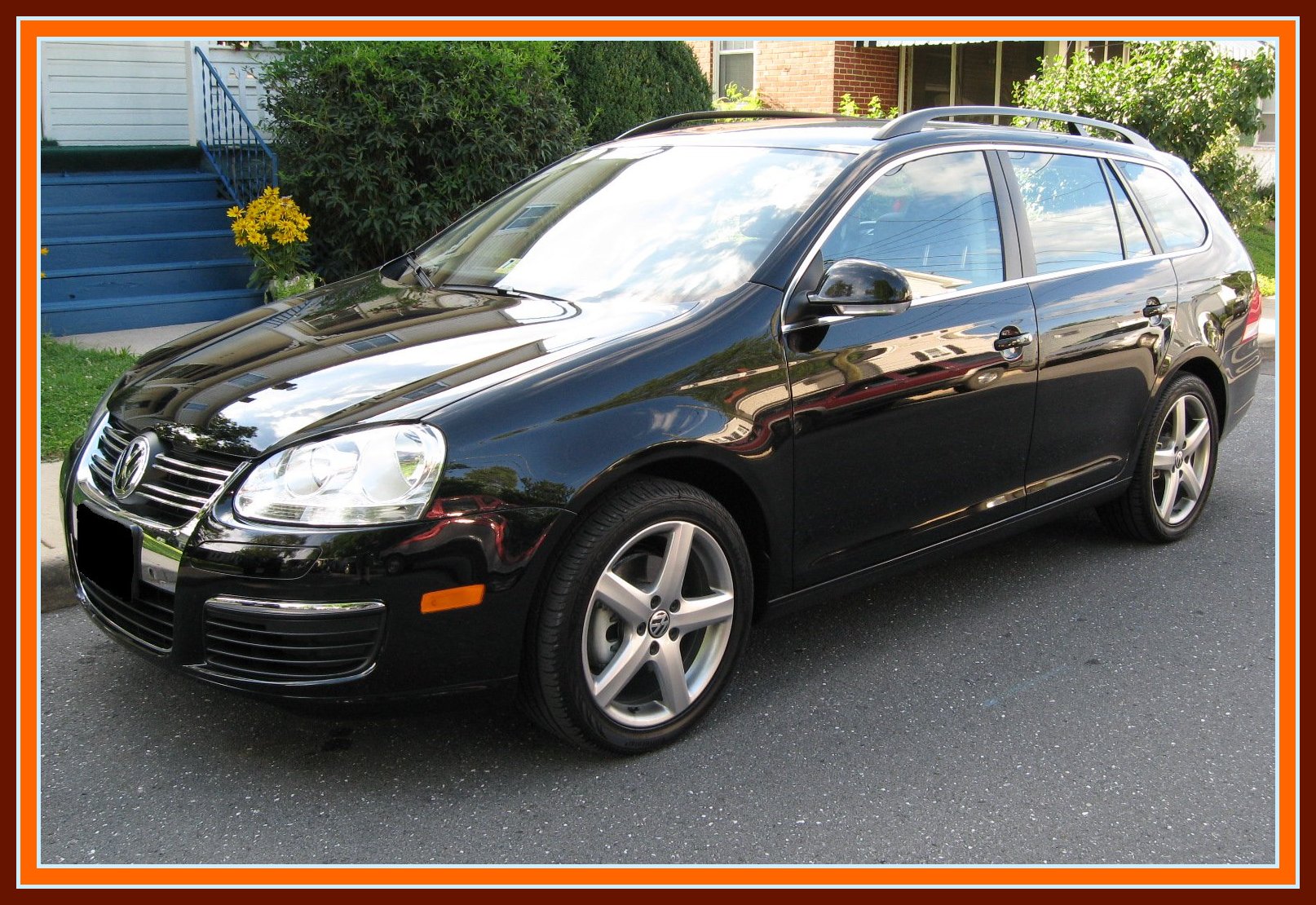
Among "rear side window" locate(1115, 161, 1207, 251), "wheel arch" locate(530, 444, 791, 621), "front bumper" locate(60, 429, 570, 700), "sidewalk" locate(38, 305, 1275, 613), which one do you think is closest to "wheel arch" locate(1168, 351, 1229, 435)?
"rear side window" locate(1115, 161, 1207, 251)

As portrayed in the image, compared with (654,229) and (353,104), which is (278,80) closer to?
(353,104)

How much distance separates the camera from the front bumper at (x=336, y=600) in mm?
2910

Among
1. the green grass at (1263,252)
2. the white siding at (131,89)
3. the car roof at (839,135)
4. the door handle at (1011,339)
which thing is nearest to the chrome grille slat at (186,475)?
the car roof at (839,135)

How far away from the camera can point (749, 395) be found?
11.4 feet

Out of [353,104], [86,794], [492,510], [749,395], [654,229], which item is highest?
[353,104]

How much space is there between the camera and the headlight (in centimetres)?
293

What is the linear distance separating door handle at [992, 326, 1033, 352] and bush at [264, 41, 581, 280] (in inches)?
206

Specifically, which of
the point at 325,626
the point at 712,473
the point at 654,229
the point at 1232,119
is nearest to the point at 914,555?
the point at 712,473

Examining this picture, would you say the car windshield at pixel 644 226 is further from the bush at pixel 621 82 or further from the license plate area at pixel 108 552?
the bush at pixel 621 82

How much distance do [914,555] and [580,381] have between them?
152 cm

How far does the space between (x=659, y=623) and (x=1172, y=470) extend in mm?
2892

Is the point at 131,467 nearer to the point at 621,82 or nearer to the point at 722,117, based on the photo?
the point at 722,117

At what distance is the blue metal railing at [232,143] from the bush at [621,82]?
8.80ft

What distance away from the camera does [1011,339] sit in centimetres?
421
